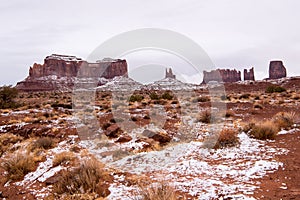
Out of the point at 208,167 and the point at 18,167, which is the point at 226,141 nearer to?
the point at 208,167

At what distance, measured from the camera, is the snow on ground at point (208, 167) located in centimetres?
565

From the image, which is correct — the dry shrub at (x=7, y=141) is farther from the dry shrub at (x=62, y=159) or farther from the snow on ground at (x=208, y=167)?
the snow on ground at (x=208, y=167)

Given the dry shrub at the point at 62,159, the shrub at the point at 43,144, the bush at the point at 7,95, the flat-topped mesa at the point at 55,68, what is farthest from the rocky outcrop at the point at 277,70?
the dry shrub at the point at 62,159

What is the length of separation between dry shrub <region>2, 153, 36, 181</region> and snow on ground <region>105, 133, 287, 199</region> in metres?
2.82

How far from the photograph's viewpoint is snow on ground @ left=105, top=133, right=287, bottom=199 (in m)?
5.65

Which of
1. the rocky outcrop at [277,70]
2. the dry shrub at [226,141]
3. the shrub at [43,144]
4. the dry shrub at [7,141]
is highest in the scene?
the rocky outcrop at [277,70]

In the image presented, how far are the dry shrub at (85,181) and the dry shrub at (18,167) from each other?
2068 mm

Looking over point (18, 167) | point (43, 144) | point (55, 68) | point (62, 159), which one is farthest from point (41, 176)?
point (55, 68)

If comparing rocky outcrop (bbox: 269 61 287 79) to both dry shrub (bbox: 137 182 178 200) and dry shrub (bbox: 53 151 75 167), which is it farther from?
dry shrub (bbox: 137 182 178 200)

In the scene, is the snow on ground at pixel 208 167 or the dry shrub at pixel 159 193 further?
the snow on ground at pixel 208 167

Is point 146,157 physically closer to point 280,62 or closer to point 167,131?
point 167,131

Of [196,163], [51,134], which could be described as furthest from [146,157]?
[51,134]

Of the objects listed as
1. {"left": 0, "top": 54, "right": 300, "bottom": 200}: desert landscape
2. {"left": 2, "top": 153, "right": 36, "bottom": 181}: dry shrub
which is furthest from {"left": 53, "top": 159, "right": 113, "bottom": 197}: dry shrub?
{"left": 2, "top": 153, "right": 36, "bottom": 181}: dry shrub

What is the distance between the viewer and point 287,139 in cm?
919
